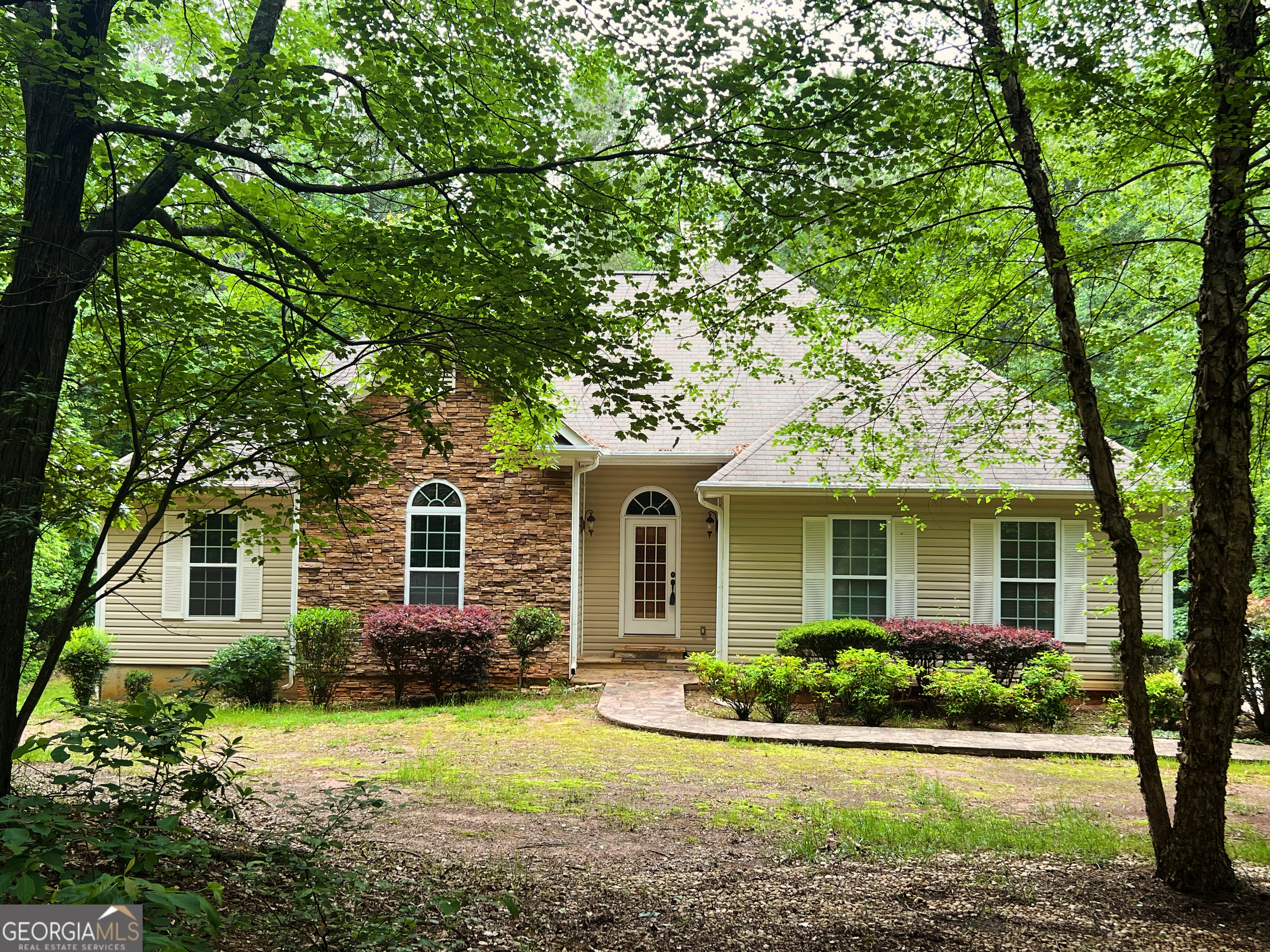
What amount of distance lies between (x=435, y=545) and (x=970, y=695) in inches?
316

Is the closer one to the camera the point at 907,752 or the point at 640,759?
the point at 640,759

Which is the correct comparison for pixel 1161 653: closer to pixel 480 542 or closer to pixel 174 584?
pixel 480 542

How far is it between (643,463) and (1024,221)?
352 inches

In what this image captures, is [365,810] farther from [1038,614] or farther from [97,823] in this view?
[1038,614]

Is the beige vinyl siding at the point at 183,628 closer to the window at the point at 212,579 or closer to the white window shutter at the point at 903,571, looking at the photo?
the window at the point at 212,579

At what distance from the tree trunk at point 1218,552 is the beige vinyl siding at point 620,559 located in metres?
10.4

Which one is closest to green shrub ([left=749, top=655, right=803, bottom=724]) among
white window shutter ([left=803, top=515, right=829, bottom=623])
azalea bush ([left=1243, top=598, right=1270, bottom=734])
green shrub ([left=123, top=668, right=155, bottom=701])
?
white window shutter ([left=803, top=515, right=829, bottom=623])

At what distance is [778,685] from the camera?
35.2ft

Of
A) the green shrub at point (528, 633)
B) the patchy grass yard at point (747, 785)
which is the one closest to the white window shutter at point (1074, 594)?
the patchy grass yard at point (747, 785)

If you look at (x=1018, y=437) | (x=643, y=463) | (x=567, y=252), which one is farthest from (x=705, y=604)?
(x=567, y=252)

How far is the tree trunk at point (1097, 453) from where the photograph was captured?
5008 millimetres

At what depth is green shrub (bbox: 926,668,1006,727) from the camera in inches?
423

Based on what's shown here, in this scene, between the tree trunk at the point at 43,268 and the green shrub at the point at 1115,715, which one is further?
the green shrub at the point at 1115,715

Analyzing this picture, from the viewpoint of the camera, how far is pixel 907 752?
9.35m
